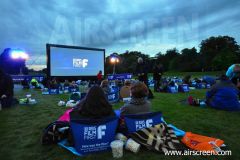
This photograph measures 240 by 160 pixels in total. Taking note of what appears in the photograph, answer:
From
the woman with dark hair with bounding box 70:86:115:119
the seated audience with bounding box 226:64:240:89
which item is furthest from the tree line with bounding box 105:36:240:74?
the woman with dark hair with bounding box 70:86:115:119

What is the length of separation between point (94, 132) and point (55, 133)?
2.89 ft

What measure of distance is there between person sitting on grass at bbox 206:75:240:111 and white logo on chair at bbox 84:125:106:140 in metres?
4.43

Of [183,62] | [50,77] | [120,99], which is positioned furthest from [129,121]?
[183,62]

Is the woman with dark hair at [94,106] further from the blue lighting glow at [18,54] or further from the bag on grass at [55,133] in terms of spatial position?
the blue lighting glow at [18,54]

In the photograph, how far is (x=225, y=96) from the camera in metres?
5.74

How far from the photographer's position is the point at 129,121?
301 cm

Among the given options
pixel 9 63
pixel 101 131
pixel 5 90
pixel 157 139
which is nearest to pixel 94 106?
pixel 101 131

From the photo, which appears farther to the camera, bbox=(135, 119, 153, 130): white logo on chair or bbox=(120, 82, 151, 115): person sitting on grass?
bbox=(120, 82, 151, 115): person sitting on grass

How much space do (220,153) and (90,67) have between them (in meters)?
18.2

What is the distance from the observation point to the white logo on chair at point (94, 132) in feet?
9.07

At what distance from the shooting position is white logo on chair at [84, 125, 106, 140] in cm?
276

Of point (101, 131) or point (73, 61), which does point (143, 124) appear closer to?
point (101, 131)

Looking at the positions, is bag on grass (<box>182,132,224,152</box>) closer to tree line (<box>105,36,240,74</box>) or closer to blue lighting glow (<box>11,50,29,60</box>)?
blue lighting glow (<box>11,50,29,60</box>)

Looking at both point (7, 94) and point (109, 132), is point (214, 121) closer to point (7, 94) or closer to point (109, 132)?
point (109, 132)
